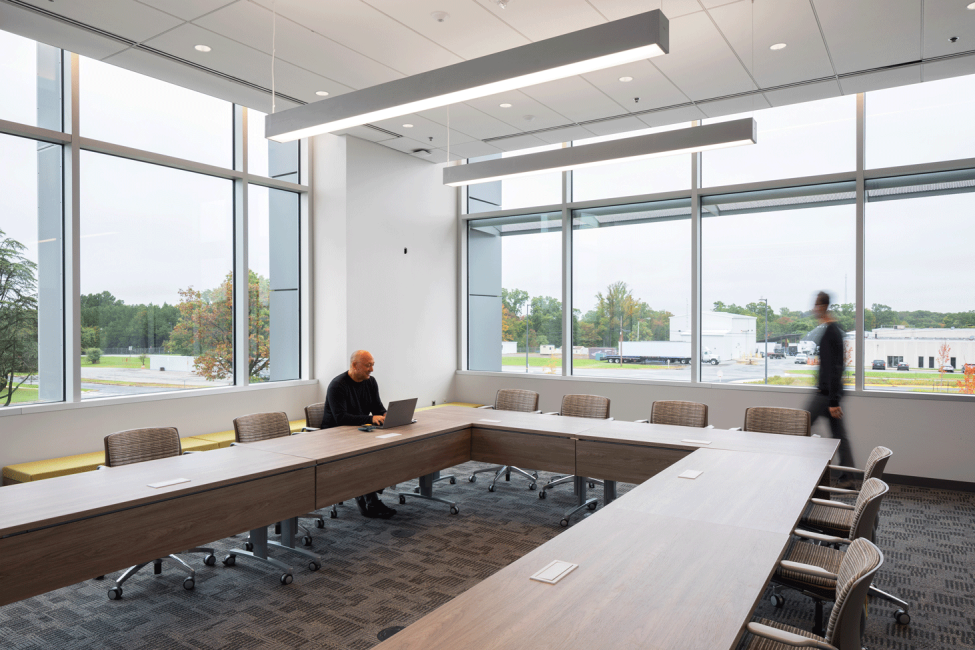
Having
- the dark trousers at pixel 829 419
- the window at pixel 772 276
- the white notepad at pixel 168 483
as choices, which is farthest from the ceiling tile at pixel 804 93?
the white notepad at pixel 168 483

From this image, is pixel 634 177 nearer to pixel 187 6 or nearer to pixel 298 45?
pixel 298 45

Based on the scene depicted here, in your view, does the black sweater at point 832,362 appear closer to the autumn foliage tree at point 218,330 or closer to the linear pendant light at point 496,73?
the linear pendant light at point 496,73

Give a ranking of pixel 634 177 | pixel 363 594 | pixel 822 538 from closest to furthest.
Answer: pixel 822 538 < pixel 363 594 < pixel 634 177

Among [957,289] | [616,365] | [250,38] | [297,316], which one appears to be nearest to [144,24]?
[250,38]

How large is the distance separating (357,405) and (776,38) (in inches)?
174

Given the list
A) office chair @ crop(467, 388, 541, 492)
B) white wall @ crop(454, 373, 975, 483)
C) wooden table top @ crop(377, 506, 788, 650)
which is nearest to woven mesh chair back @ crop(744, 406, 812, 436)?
white wall @ crop(454, 373, 975, 483)

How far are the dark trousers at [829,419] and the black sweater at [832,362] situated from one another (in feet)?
0.20

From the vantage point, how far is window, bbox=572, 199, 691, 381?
24.2 feet

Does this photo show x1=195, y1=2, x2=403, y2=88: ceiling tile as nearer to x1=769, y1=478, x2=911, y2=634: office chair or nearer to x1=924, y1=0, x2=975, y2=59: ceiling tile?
x1=924, y1=0, x2=975, y2=59: ceiling tile

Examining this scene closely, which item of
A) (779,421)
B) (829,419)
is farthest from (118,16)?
(829,419)

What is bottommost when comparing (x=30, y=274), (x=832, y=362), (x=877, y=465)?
(x=877, y=465)

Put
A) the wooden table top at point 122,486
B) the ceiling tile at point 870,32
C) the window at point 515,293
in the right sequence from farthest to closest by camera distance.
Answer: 1. the window at point 515,293
2. the ceiling tile at point 870,32
3. the wooden table top at point 122,486

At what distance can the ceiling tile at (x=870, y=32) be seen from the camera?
13.3ft

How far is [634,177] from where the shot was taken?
7.59 metres
